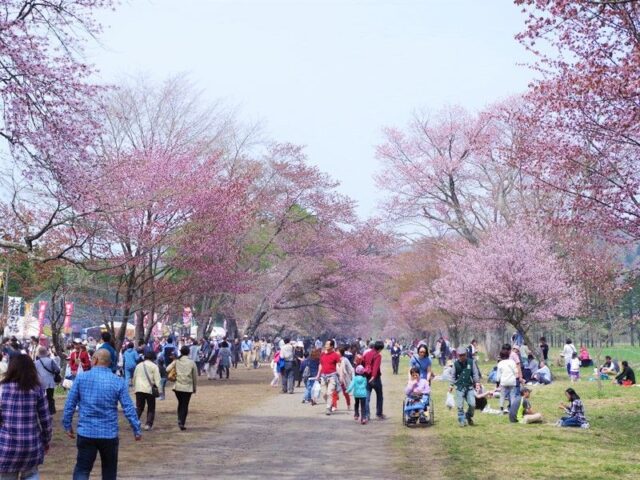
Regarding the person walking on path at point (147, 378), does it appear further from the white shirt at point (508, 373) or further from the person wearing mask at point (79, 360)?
the white shirt at point (508, 373)

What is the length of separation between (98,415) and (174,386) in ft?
28.2

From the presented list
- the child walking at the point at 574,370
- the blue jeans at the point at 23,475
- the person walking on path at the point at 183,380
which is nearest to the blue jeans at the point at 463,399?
the person walking on path at the point at 183,380

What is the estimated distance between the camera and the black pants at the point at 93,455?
731 centimetres

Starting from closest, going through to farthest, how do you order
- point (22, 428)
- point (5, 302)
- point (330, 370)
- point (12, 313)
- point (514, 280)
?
point (22, 428)
point (330, 370)
point (514, 280)
point (12, 313)
point (5, 302)

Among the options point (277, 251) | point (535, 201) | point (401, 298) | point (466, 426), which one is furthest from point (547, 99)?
point (401, 298)

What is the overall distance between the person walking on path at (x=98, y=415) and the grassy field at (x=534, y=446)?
4.47m

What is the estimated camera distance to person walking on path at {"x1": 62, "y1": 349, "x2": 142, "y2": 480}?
7.36 meters

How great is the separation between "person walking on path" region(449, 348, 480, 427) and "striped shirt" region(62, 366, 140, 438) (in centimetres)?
923

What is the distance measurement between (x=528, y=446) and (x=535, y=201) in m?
28.1

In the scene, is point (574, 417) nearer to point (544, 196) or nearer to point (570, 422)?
point (570, 422)

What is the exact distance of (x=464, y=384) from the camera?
52.0ft

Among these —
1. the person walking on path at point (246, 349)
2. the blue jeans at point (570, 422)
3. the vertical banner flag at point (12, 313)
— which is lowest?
the blue jeans at point (570, 422)

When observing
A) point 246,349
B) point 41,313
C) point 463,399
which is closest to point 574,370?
point 463,399

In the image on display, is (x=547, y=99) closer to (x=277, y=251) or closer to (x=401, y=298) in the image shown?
(x=277, y=251)
